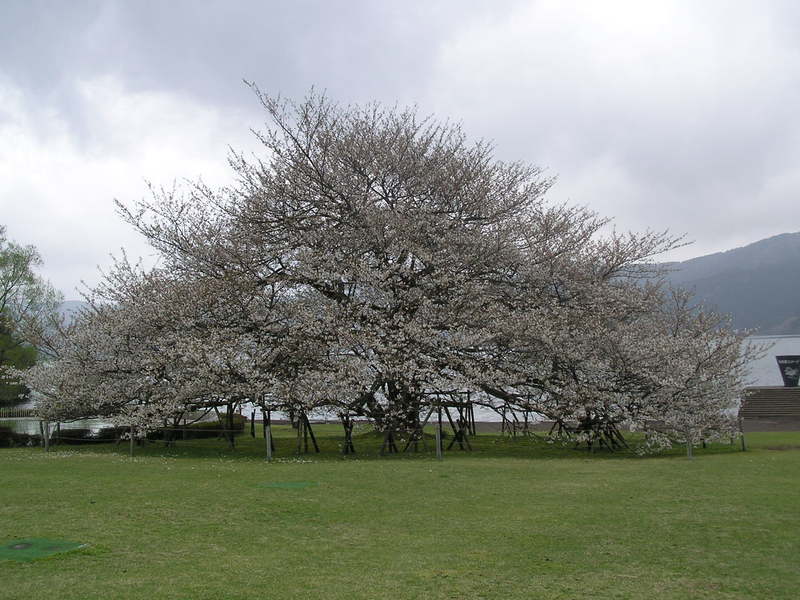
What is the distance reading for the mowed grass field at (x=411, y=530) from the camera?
19.0 ft

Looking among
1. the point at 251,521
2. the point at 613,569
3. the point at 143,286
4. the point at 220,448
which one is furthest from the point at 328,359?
the point at 613,569

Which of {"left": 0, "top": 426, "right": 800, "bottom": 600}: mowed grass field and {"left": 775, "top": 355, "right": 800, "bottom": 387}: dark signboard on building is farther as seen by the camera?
{"left": 775, "top": 355, "right": 800, "bottom": 387}: dark signboard on building

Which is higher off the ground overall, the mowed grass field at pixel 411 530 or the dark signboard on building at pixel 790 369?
the dark signboard on building at pixel 790 369

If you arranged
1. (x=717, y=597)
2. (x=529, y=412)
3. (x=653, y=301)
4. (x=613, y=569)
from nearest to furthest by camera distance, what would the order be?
(x=717, y=597)
(x=613, y=569)
(x=529, y=412)
(x=653, y=301)

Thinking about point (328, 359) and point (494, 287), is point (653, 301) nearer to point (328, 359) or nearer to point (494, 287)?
point (494, 287)

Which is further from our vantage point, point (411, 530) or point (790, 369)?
point (790, 369)

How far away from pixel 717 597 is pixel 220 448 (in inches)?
705

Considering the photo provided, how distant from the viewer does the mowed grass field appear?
5805 mm

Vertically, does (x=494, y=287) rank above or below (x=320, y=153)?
below

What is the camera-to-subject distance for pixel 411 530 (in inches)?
322

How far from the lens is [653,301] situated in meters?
23.2

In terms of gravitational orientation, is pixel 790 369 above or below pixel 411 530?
above

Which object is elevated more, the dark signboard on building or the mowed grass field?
the dark signboard on building

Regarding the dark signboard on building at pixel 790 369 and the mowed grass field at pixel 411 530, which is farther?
the dark signboard on building at pixel 790 369
